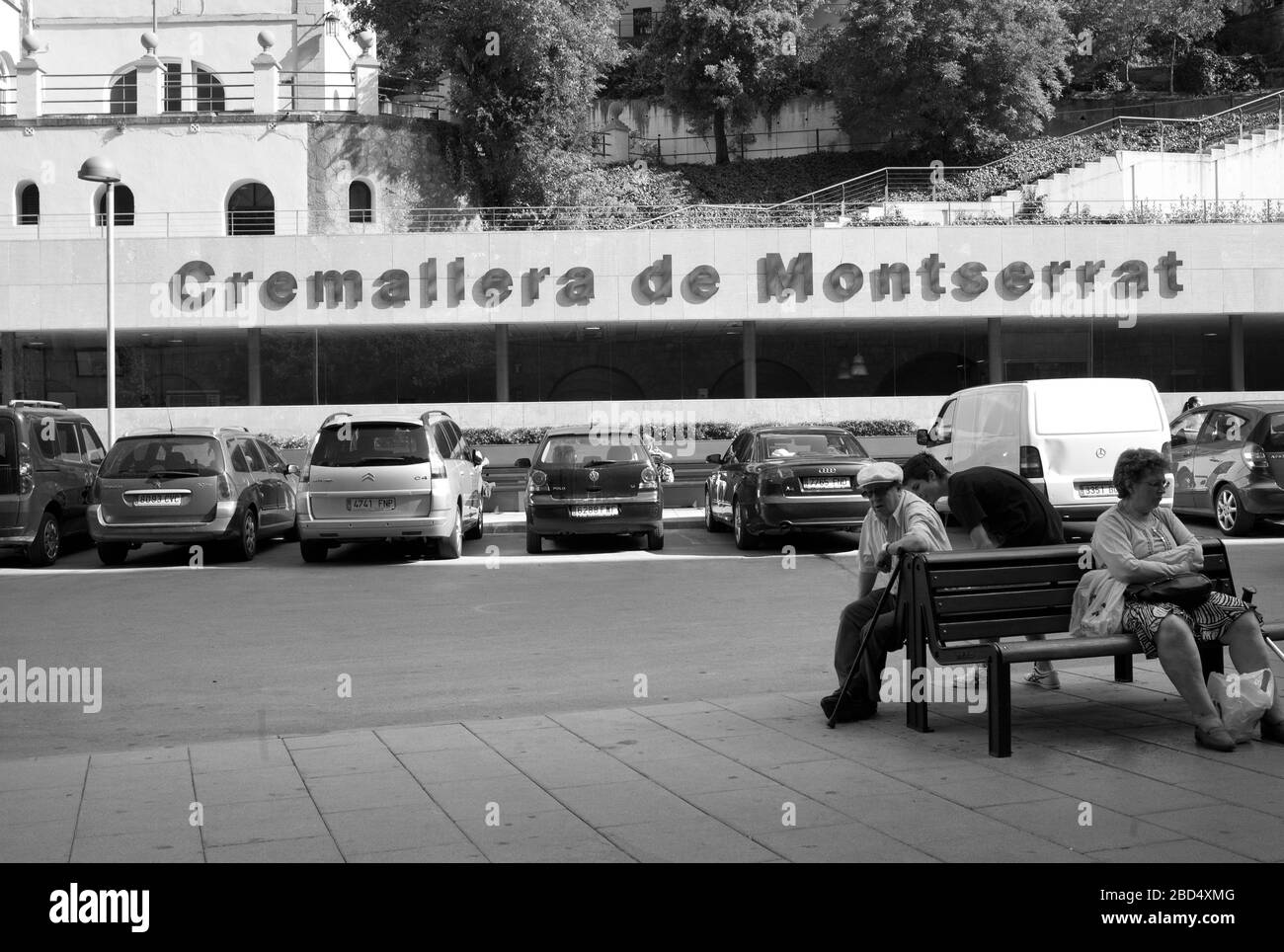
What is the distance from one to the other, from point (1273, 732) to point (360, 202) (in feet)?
124

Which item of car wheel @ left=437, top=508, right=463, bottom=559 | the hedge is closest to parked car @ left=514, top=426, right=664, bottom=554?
car wheel @ left=437, top=508, right=463, bottom=559

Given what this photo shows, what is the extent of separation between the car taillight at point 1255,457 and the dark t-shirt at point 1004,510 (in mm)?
9982

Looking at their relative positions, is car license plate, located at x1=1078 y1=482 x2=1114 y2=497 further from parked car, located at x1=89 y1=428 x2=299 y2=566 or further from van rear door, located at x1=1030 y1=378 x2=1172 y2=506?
parked car, located at x1=89 y1=428 x2=299 y2=566

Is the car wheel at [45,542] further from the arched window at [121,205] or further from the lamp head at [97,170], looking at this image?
the arched window at [121,205]

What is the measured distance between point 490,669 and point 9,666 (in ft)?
11.3

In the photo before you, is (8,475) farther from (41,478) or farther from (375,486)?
(375,486)

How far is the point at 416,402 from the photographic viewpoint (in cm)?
3647

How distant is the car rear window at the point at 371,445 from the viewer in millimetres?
15914

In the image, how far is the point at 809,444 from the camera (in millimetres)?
17609

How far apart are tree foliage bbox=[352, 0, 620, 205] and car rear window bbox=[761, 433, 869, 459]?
1028 inches

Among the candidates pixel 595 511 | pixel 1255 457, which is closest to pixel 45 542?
pixel 595 511
